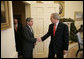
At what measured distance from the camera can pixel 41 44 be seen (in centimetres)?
368

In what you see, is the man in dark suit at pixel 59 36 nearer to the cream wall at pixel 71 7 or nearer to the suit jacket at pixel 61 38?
the suit jacket at pixel 61 38

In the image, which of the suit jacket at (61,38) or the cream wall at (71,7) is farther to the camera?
the cream wall at (71,7)

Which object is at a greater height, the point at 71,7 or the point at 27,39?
the point at 71,7

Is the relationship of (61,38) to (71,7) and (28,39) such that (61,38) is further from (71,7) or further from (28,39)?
(71,7)

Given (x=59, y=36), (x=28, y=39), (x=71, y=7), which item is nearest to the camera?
(x=59, y=36)

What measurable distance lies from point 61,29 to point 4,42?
1210 millimetres

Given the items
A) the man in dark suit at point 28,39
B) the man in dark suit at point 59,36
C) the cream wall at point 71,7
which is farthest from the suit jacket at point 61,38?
the cream wall at point 71,7

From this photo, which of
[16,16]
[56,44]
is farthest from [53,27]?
[16,16]

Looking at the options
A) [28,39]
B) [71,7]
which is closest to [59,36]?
[28,39]

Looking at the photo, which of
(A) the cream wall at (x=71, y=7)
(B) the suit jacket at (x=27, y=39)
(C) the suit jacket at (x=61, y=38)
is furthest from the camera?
(A) the cream wall at (x=71, y=7)

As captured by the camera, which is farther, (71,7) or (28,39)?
(71,7)

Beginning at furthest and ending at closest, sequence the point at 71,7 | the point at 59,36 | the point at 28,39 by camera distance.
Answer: the point at 71,7
the point at 28,39
the point at 59,36

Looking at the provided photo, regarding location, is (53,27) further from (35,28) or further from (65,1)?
(65,1)

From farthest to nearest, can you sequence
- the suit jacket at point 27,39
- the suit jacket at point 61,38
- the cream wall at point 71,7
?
1. the cream wall at point 71,7
2. the suit jacket at point 27,39
3. the suit jacket at point 61,38
